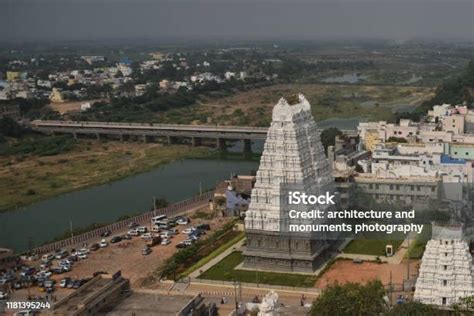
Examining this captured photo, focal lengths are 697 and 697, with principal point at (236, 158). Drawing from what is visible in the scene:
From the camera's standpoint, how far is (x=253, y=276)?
27.4 m

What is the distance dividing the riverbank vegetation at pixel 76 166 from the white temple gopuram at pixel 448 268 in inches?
1151

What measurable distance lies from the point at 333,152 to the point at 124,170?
19.7 m

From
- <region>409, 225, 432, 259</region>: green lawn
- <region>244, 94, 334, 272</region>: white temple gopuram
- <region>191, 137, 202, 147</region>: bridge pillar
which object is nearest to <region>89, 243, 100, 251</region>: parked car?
<region>244, 94, 334, 272</region>: white temple gopuram

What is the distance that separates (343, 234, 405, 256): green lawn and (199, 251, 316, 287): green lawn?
3.53 metres

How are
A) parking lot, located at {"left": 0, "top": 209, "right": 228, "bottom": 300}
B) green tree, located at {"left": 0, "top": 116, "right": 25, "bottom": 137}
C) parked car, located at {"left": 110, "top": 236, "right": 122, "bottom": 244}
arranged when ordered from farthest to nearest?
green tree, located at {"left": 0, "top": 116, "right": 25, "bottom": 137} < parked car, located at {"left": 110, "top": 236, "right": 122, "bottom": 244} < parking lot, located at {"left": 0, "top": 209, "right": 228, "bottom": 300}

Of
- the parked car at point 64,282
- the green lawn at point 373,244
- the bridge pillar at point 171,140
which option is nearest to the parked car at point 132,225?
the parked car at point 64,282

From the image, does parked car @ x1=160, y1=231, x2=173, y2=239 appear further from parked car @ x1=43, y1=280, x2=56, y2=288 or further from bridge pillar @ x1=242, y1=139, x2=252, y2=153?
bridge pillar @ x1=242, y1=139, x2=252, y2=153

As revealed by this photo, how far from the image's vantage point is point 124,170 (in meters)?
51.9

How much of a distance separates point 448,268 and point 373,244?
390 inches

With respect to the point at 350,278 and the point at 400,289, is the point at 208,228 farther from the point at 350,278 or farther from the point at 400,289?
the point at 400,289

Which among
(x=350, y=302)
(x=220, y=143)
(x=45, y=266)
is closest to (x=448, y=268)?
(x=350, y=302)

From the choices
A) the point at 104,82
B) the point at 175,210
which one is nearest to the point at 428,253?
the point at 175,210

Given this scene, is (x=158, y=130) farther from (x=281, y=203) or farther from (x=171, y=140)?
(x=281, y=203)

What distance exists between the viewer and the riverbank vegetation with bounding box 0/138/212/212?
46.2 metres
